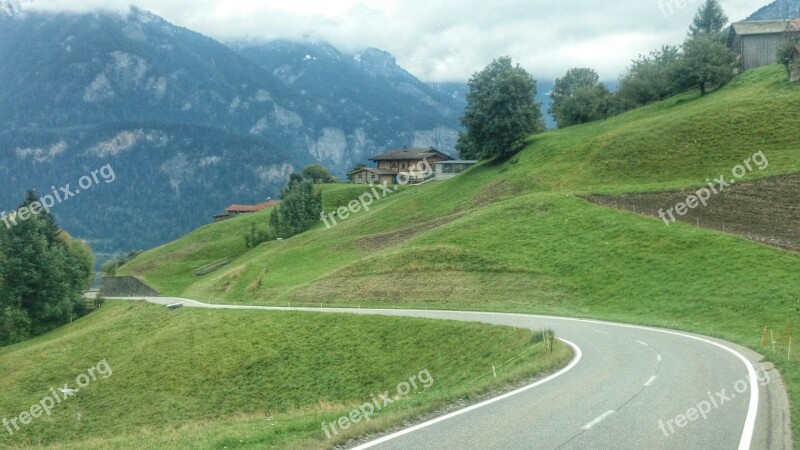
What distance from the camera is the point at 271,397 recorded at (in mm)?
33250

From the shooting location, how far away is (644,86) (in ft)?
348

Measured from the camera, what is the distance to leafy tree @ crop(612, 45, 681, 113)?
103 m

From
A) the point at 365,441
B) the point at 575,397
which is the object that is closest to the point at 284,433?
the point at 365,441

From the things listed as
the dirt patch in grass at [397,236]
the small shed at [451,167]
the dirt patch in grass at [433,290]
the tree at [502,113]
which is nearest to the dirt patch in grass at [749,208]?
the dirt patch in grass at [433,290]

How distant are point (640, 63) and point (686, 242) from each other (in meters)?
75.1

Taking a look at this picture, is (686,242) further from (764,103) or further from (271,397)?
(764,103)

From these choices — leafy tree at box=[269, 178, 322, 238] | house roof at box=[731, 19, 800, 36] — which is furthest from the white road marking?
house roof at box=[731, 19, 800, 36]

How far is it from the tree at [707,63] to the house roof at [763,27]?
29.6ft

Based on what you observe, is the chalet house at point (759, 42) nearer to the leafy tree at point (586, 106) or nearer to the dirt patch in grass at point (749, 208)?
the leafy tree at point (586, 106)

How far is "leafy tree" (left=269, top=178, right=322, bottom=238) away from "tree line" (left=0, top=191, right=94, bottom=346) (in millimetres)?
38048

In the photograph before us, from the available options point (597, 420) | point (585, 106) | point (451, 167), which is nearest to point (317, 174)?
point (451, 167)

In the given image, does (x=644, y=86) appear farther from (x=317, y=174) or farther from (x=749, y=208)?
(x=317, y=174)

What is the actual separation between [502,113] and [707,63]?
97.7 feet

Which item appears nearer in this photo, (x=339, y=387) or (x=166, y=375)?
(x=339, y=387)
